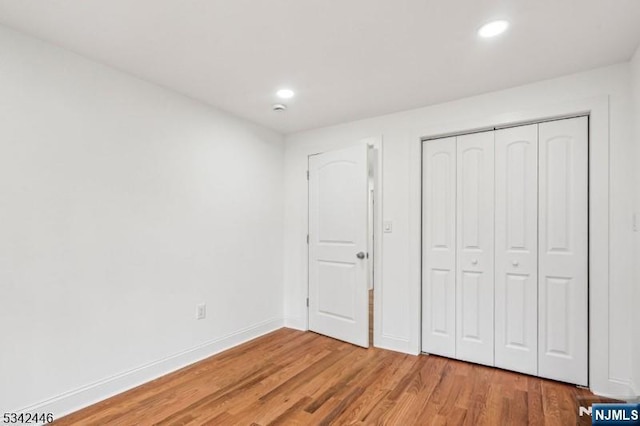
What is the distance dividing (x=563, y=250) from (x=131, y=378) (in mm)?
3380

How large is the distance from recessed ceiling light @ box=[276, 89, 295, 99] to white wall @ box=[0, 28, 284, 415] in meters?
0.73

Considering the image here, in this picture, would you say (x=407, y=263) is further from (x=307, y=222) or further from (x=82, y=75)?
(x=82, y=75)

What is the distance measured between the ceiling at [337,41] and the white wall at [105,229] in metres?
0.30

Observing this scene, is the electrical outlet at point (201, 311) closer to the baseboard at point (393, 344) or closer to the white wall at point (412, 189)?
the white wall at point (412, 189)

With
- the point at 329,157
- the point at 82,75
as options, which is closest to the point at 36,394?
the point at 82,75

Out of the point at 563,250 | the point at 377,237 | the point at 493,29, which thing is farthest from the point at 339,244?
the point at 493,29

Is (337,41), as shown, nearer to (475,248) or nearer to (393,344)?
(475,248)

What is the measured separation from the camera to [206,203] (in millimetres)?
3037

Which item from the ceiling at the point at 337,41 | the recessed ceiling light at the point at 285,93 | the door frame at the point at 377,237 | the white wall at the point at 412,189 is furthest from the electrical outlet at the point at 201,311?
the recessed ceiling light at the point at 285,93

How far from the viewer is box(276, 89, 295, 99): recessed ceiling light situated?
108 inches

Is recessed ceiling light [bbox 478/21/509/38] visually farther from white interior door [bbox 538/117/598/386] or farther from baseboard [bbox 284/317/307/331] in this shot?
baseboard [bbox 284/317/307/331]

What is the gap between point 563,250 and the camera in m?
2.47

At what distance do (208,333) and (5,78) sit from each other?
234cm

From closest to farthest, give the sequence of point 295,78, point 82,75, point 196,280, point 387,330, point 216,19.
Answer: point 216,19
point 82,75
point 295,78
point 196,280
point 387,330
